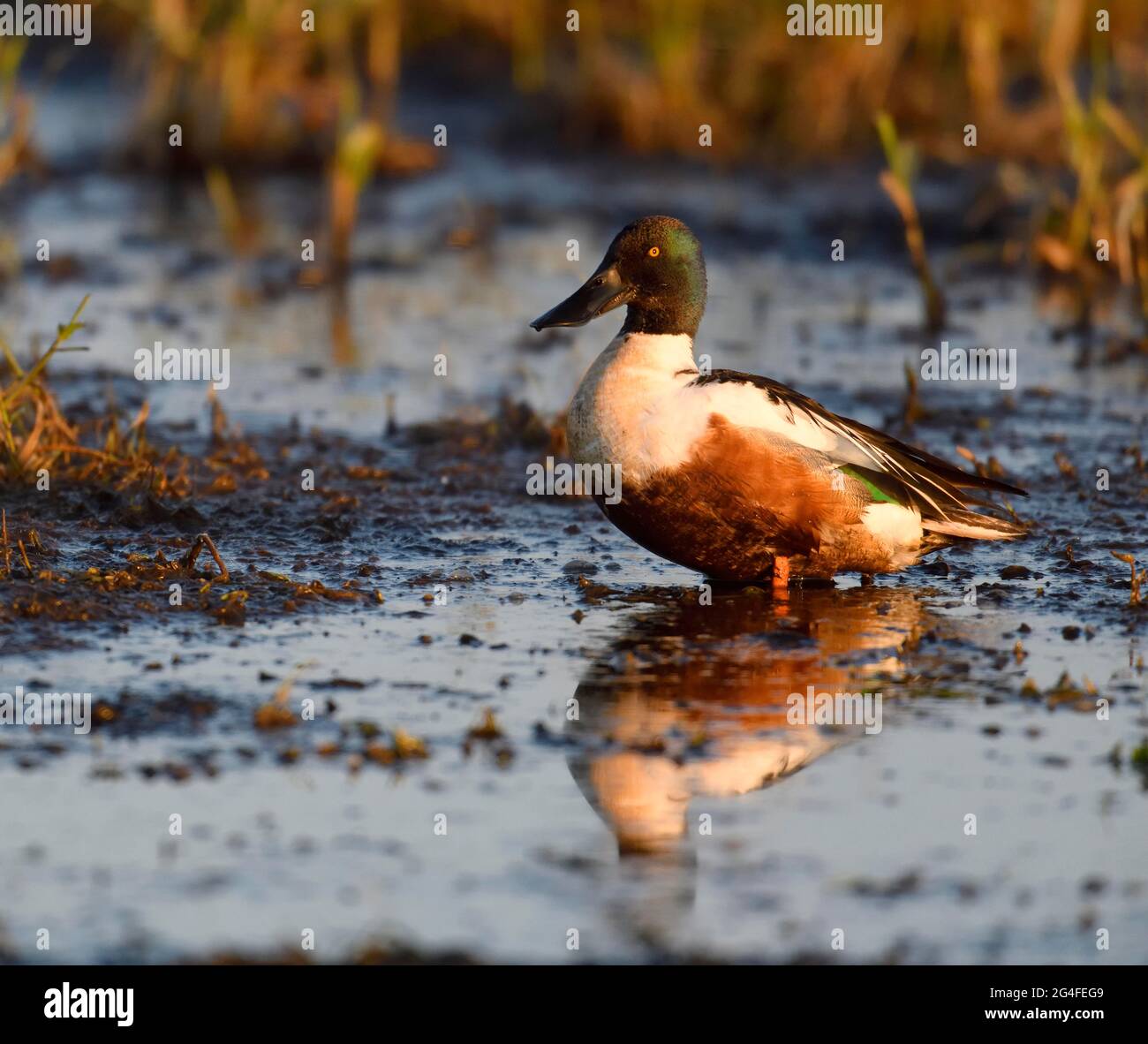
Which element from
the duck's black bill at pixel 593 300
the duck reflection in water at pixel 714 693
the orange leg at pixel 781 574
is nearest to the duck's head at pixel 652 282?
the duck's black bill at pixel 593 300

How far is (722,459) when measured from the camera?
534cm

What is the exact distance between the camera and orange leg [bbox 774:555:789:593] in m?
5.62

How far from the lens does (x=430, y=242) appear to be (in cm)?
1107

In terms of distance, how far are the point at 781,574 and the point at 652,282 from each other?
35.0 inches

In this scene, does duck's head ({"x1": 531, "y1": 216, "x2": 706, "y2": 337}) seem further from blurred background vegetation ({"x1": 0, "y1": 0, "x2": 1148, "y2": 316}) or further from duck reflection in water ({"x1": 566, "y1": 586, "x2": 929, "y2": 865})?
blurred background vegetation ({"x1": 0, "y1": 0, "x2": 1148, "y2": 316})

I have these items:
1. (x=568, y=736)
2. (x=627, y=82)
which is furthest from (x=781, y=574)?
(x=627, y=82)

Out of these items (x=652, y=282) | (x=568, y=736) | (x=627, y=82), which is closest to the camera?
(x=568, y=736)

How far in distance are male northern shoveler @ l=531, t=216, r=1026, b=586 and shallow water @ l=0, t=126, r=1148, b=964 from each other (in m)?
0.18

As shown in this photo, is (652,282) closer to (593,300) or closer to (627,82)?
(593,300)

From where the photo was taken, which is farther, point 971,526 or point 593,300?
point 971,526

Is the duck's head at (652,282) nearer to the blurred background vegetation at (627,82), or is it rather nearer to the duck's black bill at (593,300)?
the duck's black bill at (593,300)

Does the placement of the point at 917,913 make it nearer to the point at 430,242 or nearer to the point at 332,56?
the point at 430,242

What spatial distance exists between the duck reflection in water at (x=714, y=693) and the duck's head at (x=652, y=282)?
0.80 m

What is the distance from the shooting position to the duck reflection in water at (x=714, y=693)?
4.23m
